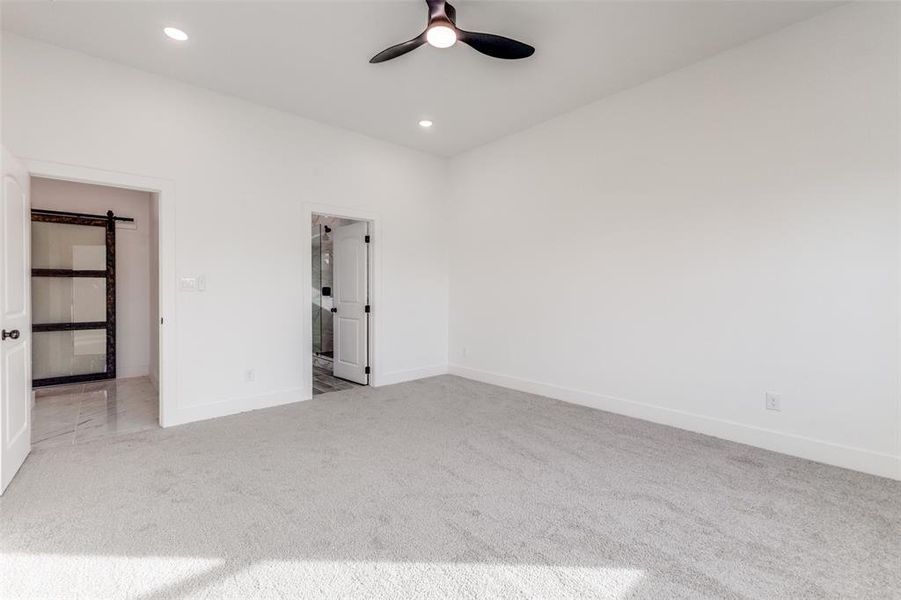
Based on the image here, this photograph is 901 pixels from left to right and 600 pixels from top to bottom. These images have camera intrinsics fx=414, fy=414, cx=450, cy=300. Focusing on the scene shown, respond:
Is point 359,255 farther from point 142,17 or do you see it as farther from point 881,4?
point 881,4

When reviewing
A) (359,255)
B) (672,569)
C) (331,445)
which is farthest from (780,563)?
(359,255)

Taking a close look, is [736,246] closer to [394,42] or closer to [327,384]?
[394,42]

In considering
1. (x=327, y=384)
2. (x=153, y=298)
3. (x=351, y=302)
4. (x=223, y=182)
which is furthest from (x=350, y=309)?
(x=153, y=298)

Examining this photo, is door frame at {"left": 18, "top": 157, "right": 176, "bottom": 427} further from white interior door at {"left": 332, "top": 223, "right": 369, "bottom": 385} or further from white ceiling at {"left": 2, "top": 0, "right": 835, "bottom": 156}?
white interior door at {"left": 332, "top": 223, "right": 369, "bottom": 385}

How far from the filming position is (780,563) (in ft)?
5.90

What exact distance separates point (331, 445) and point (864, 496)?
3.36 meters

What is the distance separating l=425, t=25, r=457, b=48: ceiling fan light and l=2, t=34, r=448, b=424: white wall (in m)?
2.33

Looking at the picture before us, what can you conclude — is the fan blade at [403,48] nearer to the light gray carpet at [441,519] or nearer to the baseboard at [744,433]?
the light gray carpet at [441,519]

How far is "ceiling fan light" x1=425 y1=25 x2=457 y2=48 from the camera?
8.06 ft

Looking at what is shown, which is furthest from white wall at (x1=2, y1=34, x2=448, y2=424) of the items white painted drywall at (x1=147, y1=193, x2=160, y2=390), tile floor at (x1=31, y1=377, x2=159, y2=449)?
white painted drywall at (x1=147, y1=193, x2=160, y2=390)

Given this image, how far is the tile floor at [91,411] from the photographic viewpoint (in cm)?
336

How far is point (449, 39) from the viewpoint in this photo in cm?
255

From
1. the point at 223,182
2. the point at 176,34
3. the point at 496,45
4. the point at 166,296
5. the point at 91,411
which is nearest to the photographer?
the point at 496,45

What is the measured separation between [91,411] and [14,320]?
1.85m
